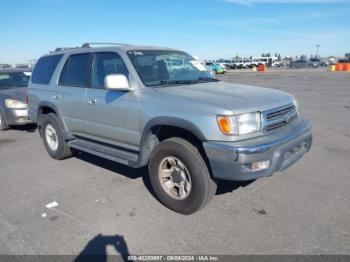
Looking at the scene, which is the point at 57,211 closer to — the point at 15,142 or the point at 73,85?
the point at 73,85

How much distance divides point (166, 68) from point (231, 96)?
131cm

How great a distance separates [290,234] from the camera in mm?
3252

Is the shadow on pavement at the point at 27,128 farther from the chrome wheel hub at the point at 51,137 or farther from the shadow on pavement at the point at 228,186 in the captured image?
the shadow on pavement at the point at 228,186

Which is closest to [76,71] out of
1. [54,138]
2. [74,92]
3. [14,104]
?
[74,92]

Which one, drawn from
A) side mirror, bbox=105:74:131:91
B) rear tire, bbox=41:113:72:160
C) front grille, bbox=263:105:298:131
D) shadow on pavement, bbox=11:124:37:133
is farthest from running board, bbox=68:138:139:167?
shadow on pavement, bbox=11:124:37:133

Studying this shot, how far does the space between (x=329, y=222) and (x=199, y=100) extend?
6.30ft

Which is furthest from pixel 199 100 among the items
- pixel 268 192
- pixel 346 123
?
pixel 346 123

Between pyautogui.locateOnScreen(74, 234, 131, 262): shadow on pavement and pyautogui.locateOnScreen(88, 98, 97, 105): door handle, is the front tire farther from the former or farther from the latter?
pyautogui.locateOnScreen(88, 98, 97, 105): door handle

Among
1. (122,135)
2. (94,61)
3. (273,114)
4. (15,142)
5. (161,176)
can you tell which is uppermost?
(94,61)

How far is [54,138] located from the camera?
5.96 metres

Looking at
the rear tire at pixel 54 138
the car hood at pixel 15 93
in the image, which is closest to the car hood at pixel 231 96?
the rear tire at pixel 54 138

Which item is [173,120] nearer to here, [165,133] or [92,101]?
[165,133]

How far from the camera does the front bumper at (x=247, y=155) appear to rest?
10.6ft

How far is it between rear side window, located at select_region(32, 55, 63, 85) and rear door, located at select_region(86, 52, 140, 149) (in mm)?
1387
